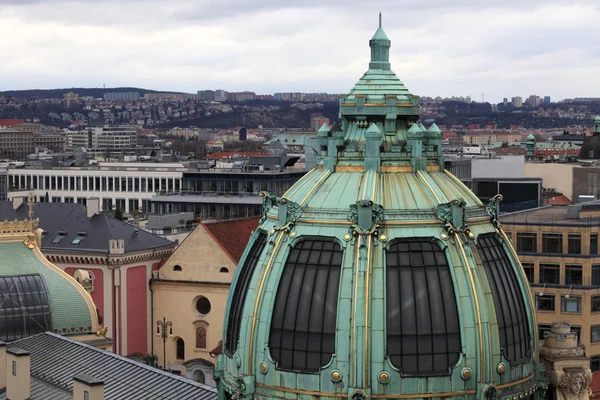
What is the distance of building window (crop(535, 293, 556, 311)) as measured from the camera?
77500 millimetres

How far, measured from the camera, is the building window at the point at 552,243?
7781cm

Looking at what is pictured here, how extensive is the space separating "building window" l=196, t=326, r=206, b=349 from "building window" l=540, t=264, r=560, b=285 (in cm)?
2546

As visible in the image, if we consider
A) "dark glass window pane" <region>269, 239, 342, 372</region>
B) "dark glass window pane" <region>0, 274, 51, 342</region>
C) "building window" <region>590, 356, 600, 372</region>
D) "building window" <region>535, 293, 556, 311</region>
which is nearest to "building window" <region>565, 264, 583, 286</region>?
"building window" <region>535, 293, 556, 311</region>

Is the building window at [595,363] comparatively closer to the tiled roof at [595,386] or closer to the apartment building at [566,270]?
the apartment building at [566,270]

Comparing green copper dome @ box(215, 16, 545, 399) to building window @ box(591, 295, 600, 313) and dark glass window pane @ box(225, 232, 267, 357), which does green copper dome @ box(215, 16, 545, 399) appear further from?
building window @ box(591, 295, 600, 313)

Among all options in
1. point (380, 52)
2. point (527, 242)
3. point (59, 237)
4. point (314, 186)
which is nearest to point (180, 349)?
point (59, 237)

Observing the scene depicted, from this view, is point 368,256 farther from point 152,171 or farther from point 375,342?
point 152,171

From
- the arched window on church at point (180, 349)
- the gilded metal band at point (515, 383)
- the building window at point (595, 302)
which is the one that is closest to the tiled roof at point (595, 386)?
the building window at point (595, 302)

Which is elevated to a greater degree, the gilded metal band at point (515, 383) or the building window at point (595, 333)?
the gilded metal band at point (515, 383)

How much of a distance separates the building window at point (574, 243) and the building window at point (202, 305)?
26.9m

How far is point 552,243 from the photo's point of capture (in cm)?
7800

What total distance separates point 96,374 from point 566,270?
3838 centimetres

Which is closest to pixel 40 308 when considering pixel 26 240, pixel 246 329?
pixel 26 240

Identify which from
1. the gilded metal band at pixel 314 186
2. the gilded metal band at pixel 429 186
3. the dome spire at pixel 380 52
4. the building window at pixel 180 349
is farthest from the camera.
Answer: the building window at pixel 180 349
